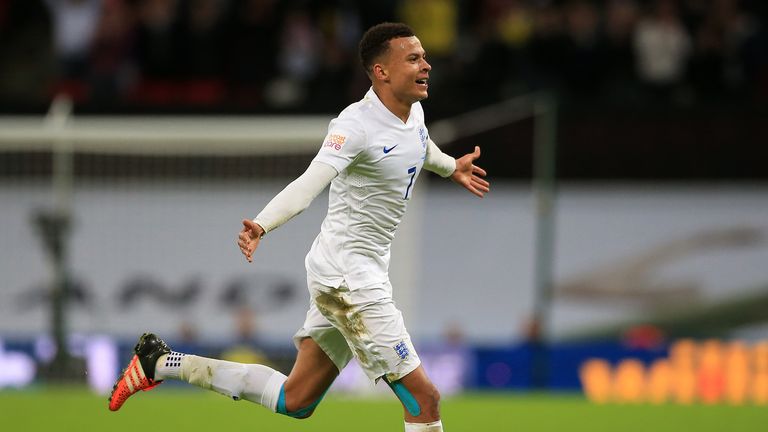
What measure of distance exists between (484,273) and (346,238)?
10721mm

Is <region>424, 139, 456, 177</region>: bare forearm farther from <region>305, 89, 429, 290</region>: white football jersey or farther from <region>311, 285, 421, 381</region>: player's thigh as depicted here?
<region>311, 285, 421, 381</region>: player's thigh

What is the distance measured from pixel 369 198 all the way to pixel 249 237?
86cm

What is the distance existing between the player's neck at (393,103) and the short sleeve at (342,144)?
0.85ft

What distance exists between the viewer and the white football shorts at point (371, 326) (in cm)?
655

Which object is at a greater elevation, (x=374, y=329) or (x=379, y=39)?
(x=379, y=39)

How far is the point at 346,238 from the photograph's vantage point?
21.9 ft

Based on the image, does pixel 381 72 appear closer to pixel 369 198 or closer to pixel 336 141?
pixel 336 141

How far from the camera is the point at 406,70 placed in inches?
261

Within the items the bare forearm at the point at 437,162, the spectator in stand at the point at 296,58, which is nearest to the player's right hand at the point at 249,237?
the bare forearm at the point at 437,162

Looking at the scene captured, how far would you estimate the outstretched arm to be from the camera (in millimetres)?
6008

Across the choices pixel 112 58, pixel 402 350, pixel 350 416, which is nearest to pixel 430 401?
pixel 402 350

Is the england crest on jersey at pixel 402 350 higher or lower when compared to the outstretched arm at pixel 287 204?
lower

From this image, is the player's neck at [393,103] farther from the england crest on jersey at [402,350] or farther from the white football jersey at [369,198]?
the england crest on jersey at [402,350]

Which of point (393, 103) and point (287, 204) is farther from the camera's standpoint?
point (393, 103)
